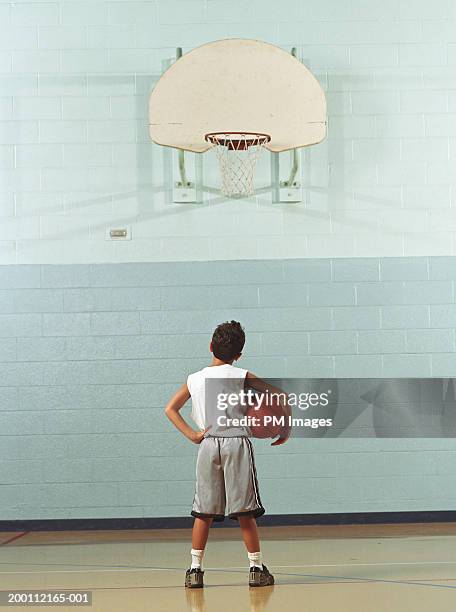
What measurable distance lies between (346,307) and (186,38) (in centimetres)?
250

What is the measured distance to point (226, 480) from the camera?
5.11 meters

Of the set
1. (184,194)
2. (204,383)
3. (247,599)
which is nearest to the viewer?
(247,599)

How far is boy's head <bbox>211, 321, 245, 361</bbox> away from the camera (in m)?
5.25

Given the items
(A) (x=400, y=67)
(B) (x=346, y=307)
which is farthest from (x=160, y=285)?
(A) (x=400, y=67)

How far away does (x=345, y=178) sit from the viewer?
7742mm

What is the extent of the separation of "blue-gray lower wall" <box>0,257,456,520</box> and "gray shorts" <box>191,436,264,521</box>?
96.5 inches

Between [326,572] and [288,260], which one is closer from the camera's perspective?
[326,572]

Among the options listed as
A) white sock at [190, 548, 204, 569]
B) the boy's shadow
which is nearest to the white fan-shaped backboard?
white sock at [190, 548, 204, 569]

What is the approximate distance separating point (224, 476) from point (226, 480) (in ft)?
0.09

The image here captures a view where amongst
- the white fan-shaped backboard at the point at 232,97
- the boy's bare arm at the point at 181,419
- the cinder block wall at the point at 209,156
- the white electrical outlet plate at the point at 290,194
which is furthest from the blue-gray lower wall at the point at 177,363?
the boy's bare arm at the point at 181,419

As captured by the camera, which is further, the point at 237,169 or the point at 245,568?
the point at 237,169

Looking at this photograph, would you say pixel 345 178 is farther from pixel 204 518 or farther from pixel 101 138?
pixel 204 518

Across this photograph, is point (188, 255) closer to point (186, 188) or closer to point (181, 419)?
point (186, 188)

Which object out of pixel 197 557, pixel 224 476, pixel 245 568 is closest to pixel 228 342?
pixel 224 476
